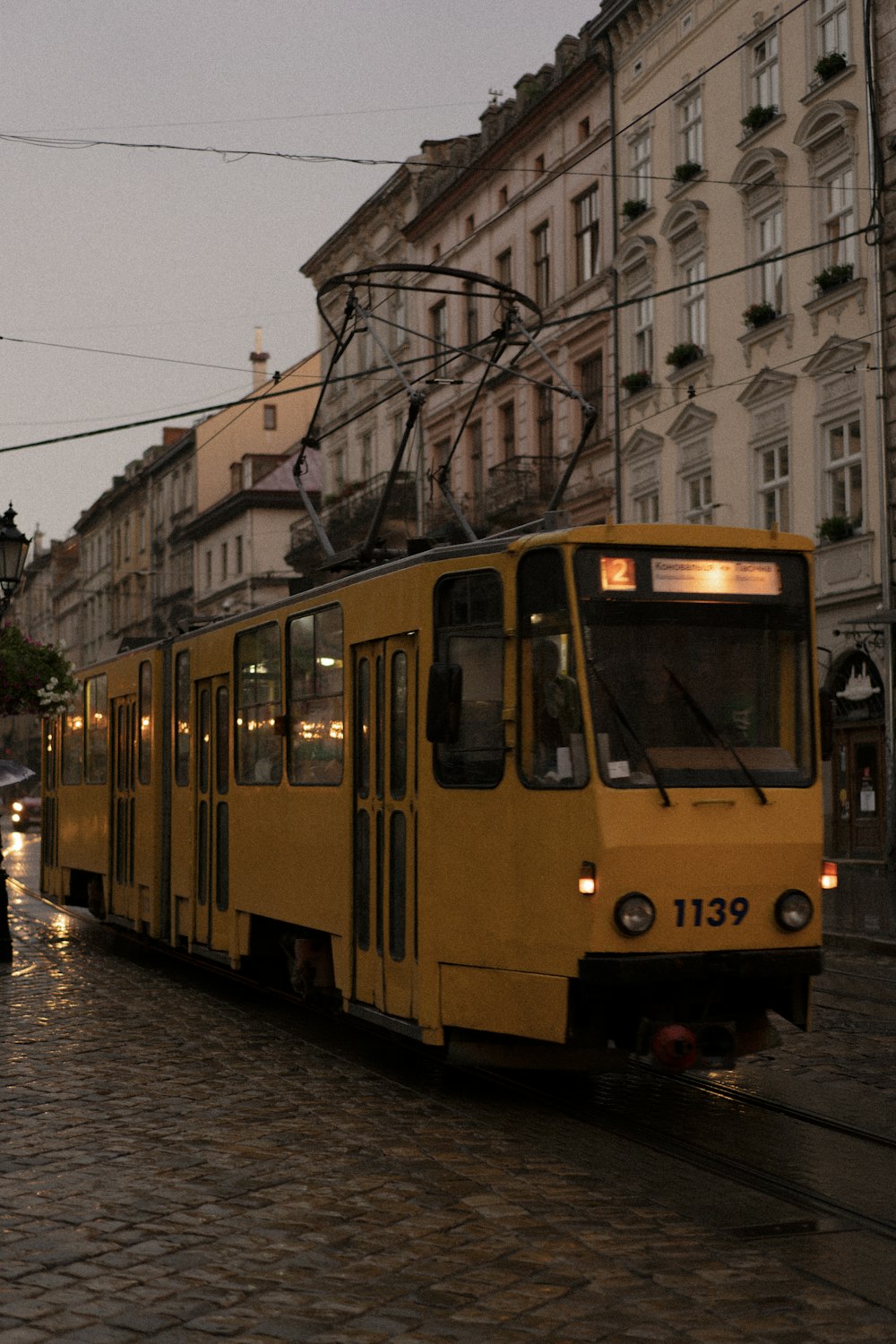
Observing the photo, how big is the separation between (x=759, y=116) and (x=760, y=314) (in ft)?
10.7

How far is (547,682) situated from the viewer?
885 cm

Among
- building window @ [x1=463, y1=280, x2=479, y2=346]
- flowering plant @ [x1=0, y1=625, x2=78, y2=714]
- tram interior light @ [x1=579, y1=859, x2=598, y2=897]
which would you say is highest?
building window @ [x1=463, y1=280, x2=479, y2=346]

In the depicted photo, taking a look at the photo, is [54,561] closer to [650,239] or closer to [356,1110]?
[650,239]

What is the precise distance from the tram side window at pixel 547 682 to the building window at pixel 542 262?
31.2 m

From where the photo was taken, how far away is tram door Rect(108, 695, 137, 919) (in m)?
17.0

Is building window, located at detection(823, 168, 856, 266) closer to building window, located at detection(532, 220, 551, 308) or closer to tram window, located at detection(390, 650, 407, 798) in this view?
building window, located at detection(532, 220, 551, 308)

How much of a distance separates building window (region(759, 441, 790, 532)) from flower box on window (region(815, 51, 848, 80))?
5.69m

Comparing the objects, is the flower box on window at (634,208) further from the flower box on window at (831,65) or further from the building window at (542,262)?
the flower box on window at (831,65)

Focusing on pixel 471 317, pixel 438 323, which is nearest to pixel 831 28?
pixel 471 317

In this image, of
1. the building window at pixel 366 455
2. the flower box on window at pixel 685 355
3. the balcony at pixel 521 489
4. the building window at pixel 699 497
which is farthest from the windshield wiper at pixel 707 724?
the building window at pixel 366 455

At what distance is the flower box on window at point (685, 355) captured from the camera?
107ft

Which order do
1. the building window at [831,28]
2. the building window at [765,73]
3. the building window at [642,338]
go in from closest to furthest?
the building window at [831,28] → the building window at [765,73] → the building window at [642,338]

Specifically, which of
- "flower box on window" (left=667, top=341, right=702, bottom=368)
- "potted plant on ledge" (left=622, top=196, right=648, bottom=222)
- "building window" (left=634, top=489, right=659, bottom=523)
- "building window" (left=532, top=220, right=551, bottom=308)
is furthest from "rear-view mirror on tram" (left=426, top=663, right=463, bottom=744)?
"building window" (left=532, top=220, right=551, bottom=308)

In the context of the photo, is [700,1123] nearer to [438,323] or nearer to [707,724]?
[707,724]
